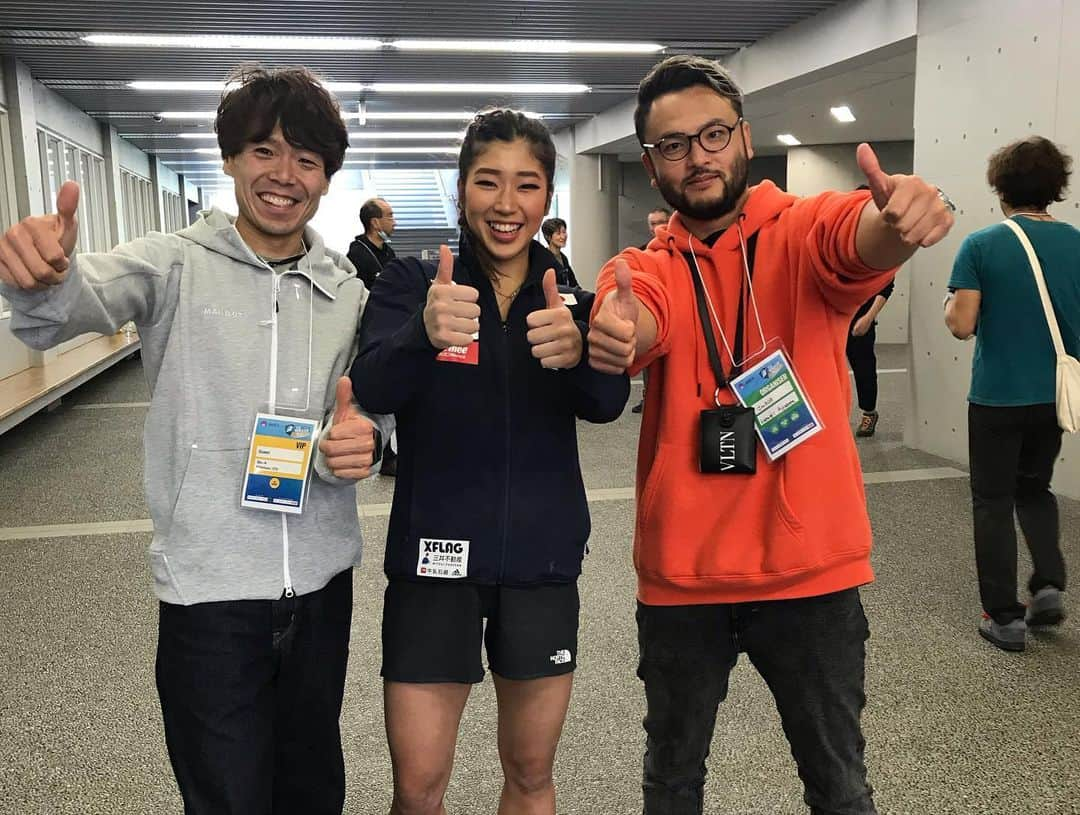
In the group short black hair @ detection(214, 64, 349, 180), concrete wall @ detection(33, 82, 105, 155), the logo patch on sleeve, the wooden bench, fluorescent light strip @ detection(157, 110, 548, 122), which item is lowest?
the wooden bench

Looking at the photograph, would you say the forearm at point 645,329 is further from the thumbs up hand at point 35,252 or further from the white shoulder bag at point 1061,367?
the white shoulder bag at point 1061,367

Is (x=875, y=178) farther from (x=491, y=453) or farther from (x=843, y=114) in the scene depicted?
(x=843, y=114)

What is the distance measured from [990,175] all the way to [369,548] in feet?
10.2

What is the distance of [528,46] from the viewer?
9023 millimetres

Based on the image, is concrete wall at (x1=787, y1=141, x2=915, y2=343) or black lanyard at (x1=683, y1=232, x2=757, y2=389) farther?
concrete wall at (x1=787, y1=141, x2=915, y2=343)

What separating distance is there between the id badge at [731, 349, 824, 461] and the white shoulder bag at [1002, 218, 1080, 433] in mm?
1831

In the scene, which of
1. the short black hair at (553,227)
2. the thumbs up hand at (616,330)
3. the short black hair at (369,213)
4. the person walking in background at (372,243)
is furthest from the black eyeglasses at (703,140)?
the short black hair at (553,227)

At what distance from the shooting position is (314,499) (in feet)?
5.06

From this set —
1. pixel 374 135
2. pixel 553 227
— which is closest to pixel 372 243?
pixel 553 227

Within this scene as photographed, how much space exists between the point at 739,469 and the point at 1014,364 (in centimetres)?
199

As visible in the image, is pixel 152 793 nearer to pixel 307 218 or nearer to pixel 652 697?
pixel 652 697

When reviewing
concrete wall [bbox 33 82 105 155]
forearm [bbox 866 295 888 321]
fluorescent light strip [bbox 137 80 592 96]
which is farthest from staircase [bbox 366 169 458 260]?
forearm [bbox 866 295 888 321]

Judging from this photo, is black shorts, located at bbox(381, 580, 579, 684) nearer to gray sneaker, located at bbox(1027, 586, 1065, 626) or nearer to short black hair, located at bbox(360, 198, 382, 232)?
gray sneaker, located at bbox(1027, 586, 1065, 626)

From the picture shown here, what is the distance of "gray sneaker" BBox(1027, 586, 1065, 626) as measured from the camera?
10.6 ft
